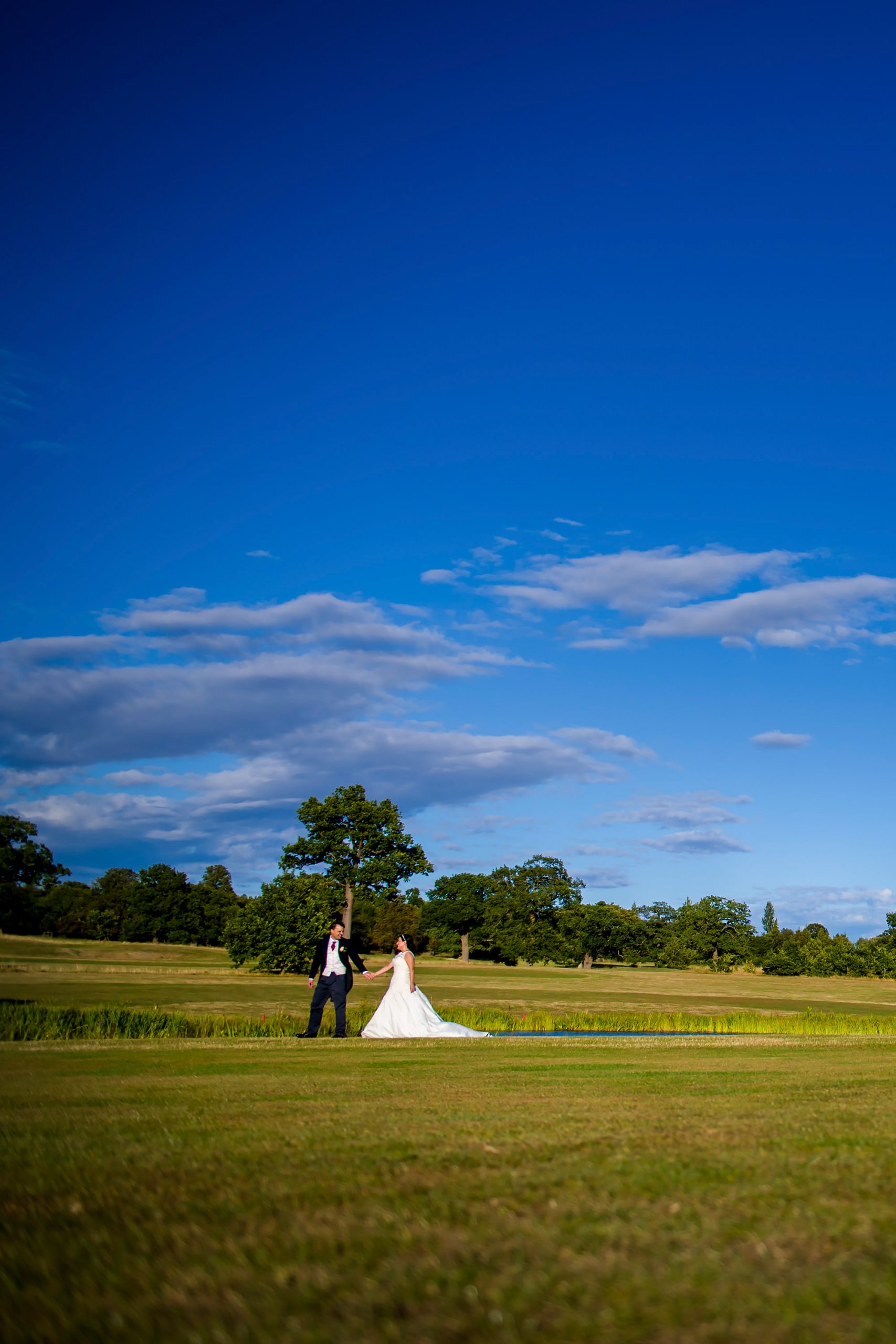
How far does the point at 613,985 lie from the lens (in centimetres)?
6506

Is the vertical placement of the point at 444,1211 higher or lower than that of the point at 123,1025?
higher

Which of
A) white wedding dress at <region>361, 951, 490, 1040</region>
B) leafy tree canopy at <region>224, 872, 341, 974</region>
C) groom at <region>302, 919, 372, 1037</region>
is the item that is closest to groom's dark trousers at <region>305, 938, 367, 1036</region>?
groom at <region>302, 919, 372, 1037</region>

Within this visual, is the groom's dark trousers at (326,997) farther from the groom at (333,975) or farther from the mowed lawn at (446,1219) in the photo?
the mowed lawn at (446,1219)

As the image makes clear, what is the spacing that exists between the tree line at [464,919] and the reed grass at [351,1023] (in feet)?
159

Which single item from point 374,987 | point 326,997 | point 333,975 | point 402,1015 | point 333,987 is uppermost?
point 333,975

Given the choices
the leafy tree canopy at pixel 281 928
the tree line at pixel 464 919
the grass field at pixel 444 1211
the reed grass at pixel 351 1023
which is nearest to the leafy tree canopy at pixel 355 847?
the tree line at pixel 464 919

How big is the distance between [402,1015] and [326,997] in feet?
6.23

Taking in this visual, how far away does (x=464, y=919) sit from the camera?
11712cm

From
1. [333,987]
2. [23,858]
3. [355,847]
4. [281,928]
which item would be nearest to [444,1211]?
[333,987]

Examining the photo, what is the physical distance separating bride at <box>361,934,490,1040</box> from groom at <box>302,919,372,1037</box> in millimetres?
1016

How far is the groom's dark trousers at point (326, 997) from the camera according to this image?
18.9 m

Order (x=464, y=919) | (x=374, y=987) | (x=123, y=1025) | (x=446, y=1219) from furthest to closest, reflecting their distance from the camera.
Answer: (x=464, y=919) → (x=374, y=987) → (x=123, y=1025) → (x=446, y=1219)

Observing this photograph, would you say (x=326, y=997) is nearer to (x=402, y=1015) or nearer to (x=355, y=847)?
(x=402, y=1015)

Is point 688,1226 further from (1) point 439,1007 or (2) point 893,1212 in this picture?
(1) point 439,1007
